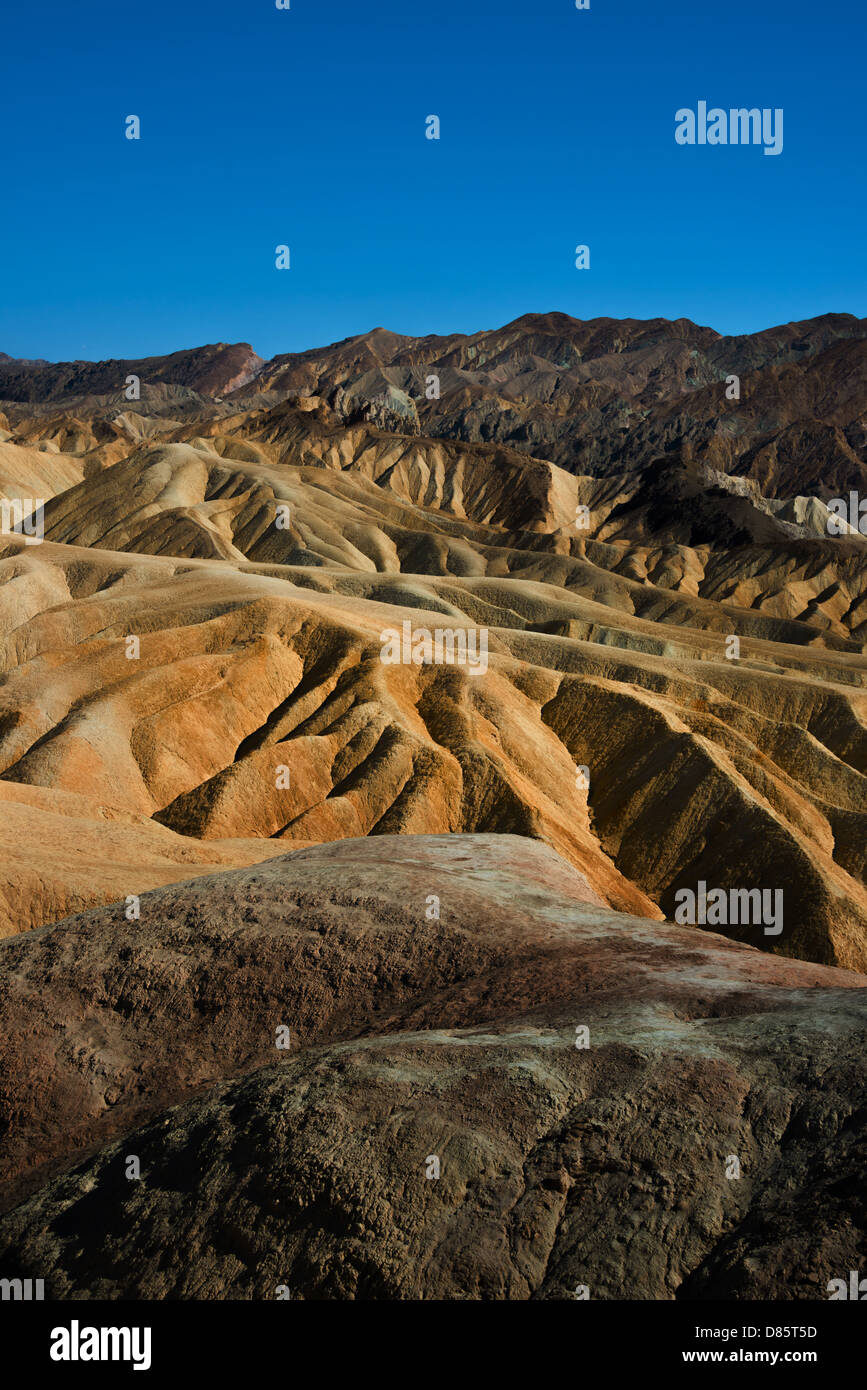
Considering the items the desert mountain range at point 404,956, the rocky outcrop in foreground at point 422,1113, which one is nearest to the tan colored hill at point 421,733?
the desert mountain range at point 404,956

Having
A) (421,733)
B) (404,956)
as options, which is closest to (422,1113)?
(404,956)

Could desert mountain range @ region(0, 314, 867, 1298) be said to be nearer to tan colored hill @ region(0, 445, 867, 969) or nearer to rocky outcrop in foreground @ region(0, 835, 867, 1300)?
rocky outcrop in foreground @ region(0, 835, 867, 1300)

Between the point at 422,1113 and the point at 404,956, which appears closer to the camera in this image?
the point at 422,1113

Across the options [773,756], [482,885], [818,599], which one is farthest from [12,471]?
[482,885]

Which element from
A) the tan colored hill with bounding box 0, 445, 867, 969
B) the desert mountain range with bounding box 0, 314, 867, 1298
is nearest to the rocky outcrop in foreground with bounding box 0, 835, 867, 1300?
the desert mountain range with bounding box 0, 314, 867, 1298

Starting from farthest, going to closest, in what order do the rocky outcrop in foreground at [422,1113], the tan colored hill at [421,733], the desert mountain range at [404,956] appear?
the tan colored hill at [421,733] < the desert mountain range at [404,956] < the rocky outcrop in foreground at [422,1113]

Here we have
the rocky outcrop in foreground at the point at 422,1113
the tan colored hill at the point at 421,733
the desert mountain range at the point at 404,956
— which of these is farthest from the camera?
the tan colored hill at the point at 421,733

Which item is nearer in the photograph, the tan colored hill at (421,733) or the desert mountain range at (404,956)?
the desert mountain range at (404,956)

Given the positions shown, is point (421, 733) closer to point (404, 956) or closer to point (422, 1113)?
point (404, 956)

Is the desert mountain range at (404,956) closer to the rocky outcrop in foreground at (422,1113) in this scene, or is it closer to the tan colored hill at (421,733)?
the rocky outcrop in foreground at (422,1113)
